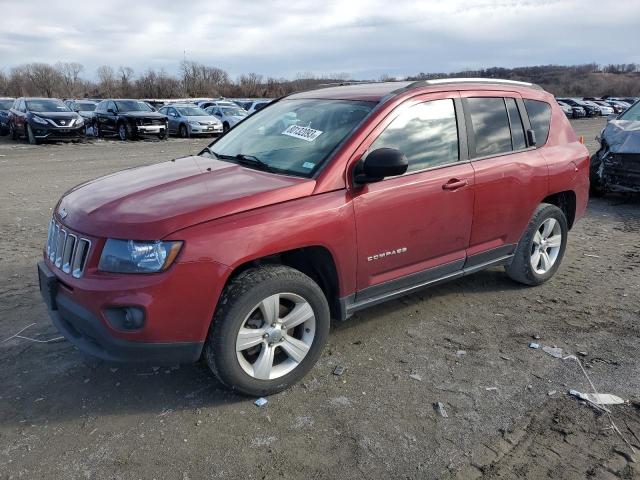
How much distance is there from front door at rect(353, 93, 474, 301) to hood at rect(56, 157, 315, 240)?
1.82 feet

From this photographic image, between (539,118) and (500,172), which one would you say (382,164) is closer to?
(500,172)

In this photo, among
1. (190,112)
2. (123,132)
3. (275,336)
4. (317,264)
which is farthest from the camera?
(190,112)

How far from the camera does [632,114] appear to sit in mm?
9383

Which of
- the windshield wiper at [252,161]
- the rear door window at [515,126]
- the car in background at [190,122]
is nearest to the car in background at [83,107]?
the car in background at [190,122]

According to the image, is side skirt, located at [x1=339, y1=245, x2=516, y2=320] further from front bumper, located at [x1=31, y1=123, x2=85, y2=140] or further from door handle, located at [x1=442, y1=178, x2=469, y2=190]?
front bumper, located at [x1=31, y1=123, x2=85, y2=140]

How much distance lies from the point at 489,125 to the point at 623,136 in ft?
18.2

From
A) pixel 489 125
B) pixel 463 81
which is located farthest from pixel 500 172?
pixel 463 81

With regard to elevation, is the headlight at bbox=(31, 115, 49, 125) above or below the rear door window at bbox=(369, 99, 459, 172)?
above

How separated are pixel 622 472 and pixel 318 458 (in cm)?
148

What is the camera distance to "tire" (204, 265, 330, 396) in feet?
9.79

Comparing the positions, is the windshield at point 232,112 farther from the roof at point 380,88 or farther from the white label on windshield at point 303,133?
the white label on windshield at point 303,133

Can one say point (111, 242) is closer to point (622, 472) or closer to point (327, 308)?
point (327, 308)

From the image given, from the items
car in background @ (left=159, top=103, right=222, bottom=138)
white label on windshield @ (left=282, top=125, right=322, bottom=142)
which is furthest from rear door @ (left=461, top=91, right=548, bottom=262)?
car in background @ (left=159, top=103, right=222, bottom=138)

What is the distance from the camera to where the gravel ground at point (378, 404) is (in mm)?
2662
